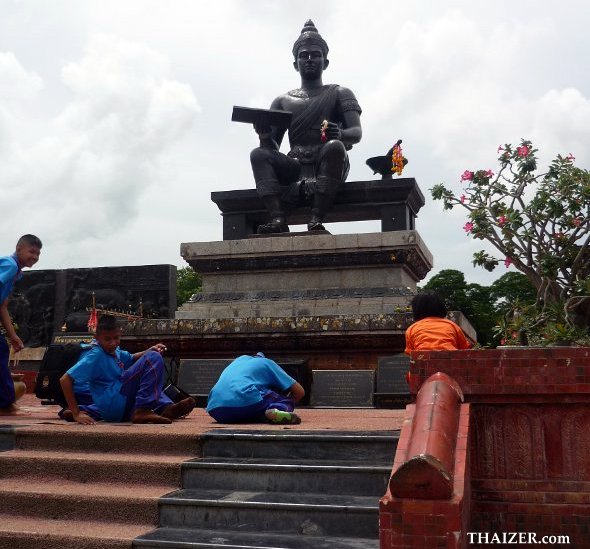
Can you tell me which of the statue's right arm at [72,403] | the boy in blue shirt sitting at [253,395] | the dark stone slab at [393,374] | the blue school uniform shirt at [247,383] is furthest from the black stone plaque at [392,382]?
the statue's right arm at [72,403]

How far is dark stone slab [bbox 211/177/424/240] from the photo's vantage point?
402 inches

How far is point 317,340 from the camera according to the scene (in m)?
8.16

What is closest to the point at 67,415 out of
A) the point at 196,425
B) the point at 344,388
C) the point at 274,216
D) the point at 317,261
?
the point at 196,425

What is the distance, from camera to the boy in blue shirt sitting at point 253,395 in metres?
5.21

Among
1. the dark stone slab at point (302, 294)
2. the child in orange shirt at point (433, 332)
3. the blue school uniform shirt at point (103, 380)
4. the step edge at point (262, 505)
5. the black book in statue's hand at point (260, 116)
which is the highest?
the black book in statue's hand at point (260, 116)

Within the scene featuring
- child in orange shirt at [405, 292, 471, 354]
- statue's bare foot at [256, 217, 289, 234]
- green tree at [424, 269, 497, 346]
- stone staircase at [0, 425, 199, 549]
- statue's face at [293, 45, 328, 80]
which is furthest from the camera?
green tree at [424, 269, 497, 346]

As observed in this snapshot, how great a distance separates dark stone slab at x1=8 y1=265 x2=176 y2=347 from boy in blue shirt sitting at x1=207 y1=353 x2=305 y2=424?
820 centimetres

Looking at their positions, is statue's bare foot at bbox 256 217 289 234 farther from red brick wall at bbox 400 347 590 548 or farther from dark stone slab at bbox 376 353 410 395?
red brick wall at bbox 400 347 590 548

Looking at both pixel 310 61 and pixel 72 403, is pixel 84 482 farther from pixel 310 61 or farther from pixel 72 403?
pixel 310 61

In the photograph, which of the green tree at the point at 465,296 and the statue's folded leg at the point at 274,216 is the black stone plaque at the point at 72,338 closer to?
the statue's folded leg at the point at 274,216

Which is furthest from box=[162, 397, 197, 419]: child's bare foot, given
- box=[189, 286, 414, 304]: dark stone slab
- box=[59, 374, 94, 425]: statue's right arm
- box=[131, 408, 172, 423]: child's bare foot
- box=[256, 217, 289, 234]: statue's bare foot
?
box=[256, 217, 289, 234]: statue's bare foot

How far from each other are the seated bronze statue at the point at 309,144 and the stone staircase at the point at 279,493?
6.07m

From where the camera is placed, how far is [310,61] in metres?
11.1

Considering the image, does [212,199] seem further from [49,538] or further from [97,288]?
[49,538]
